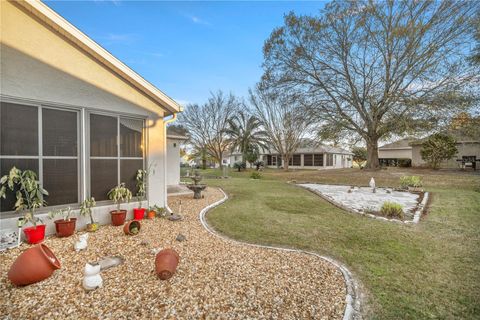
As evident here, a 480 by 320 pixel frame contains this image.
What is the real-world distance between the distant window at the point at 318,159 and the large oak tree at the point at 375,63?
45.1 ft

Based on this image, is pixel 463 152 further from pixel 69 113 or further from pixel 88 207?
pixel 69 113

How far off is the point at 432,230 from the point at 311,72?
15.4m

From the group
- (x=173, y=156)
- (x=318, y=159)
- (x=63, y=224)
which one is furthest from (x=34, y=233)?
(x=318, y=159)

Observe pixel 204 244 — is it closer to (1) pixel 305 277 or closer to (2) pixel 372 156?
(1) pixel 305 277

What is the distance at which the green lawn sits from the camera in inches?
112

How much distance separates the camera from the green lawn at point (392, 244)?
285cm

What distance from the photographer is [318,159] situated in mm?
33125

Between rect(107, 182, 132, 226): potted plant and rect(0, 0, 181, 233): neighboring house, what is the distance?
0.56ft

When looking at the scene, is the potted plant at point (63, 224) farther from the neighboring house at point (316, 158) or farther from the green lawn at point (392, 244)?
the neighboring house at point (316, 158)

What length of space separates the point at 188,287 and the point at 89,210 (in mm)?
3319

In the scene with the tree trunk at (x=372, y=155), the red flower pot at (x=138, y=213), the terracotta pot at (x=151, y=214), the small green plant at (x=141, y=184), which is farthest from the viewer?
the tree trunk at (x=372, y=155)

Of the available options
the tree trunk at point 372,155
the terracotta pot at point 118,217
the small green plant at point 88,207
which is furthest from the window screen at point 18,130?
the tree trunk at point 372,155

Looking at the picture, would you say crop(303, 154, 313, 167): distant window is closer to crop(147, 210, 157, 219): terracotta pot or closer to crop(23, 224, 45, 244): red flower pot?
crop(147, 210, 157, 219): terracotta pot

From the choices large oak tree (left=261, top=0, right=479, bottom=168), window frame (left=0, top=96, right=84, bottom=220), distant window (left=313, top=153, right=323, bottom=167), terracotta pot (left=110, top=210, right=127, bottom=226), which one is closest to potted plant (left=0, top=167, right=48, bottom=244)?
window frame (left=0, top=96, right=84, bottom=220)
